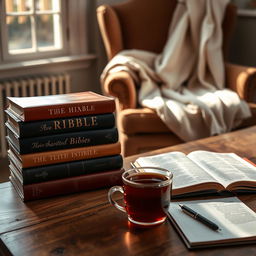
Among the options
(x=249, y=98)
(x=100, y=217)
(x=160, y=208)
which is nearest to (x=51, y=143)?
(x=100, y=217)

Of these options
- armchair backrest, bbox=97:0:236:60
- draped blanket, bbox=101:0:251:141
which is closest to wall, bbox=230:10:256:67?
armchair backrest, bbox=97:0:236:60

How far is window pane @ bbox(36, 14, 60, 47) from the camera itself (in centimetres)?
321

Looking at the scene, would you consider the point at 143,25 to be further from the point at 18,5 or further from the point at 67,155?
the point at 67,155

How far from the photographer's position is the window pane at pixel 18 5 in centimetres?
301

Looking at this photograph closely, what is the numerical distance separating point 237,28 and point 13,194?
283 cm

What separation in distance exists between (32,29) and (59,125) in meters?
2.21

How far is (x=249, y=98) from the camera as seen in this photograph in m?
2.74

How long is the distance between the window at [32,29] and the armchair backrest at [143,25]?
Result: 1.40 feet

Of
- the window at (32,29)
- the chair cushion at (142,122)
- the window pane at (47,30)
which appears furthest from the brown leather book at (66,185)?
the window pane at (47,30)

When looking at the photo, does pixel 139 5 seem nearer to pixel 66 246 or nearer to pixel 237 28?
pixel 237 28

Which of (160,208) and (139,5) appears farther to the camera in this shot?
(139,5)

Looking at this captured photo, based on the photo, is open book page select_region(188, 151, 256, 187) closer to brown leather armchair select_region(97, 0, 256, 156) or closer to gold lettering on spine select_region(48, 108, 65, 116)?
gold lettering on spine select_region(48, 108, 65, 116)

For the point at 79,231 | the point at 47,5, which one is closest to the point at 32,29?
the point at 47,5

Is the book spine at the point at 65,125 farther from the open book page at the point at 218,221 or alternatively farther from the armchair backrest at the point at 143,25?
the armchair backrest at the point at 143,25
